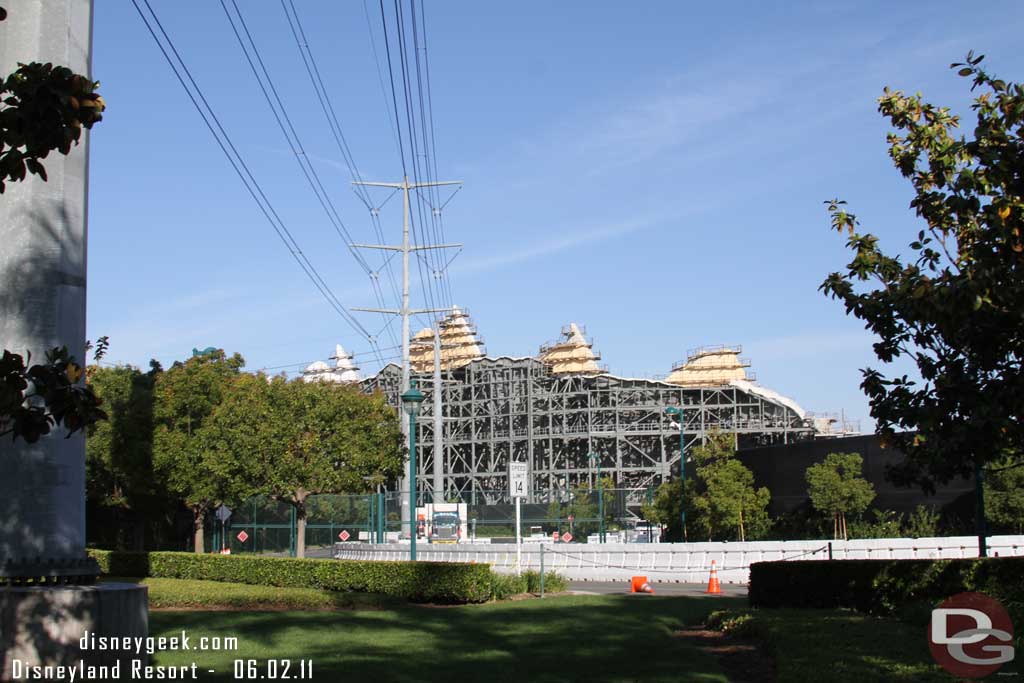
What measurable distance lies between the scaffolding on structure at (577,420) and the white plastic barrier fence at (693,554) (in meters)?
52.0

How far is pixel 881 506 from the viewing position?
44.8 metres

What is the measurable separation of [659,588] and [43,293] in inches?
926

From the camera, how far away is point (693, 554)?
36.8m

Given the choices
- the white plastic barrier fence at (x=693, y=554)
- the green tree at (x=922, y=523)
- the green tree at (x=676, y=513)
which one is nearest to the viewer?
the white plastic barrier fence at (x=693, y=554)

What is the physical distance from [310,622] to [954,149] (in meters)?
13.1

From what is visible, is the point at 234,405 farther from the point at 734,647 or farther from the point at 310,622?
the point at 734,647

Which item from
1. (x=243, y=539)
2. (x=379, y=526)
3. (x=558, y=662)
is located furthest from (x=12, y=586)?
(x=243, y=539)

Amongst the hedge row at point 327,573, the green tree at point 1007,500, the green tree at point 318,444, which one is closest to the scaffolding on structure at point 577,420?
the green tree at point 318,444

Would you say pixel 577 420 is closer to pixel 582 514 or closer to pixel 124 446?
pixel 582 514

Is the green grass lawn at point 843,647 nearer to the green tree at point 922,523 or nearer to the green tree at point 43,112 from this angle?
the green tree at point 43,112

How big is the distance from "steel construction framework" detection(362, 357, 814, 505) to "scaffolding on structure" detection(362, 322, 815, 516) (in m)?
0.11

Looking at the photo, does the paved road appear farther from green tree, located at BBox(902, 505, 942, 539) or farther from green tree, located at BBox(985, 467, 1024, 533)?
green tree, located at BBox(985, 467, 1024, 533)

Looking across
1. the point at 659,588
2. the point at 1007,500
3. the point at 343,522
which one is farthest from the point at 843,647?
the point at 343,522

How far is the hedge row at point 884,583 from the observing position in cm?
1602
